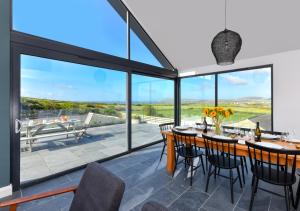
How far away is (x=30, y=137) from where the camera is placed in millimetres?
2691

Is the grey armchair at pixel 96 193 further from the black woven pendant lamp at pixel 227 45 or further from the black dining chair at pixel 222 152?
the black woven pendant lamp at pixel 227 45

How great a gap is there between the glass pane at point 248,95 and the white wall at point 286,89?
16 centimetres

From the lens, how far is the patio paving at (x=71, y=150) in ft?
8.92

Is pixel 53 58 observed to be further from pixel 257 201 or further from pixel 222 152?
pixel 257 201

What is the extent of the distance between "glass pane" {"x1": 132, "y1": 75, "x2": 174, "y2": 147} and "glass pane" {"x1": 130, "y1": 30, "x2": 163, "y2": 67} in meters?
0.47

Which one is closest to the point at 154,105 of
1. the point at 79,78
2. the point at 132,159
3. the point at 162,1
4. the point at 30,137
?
the point at 132,159

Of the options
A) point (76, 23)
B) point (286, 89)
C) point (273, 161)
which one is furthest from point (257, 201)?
point (76, 23)

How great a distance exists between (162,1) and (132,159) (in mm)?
3719

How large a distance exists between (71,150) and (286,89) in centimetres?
486

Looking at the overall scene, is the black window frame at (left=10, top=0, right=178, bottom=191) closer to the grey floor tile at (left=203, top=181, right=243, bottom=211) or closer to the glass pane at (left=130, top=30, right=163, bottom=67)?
the glass pane at (left=130, top=30, right=163, bottom=67)

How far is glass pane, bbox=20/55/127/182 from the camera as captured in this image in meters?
2.66

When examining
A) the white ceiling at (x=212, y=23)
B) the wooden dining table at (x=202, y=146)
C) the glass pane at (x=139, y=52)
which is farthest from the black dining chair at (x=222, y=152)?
the glass pane at (x=139, y=52)

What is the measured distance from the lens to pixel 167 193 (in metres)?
2.37

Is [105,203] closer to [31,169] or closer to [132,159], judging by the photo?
[31,169]
